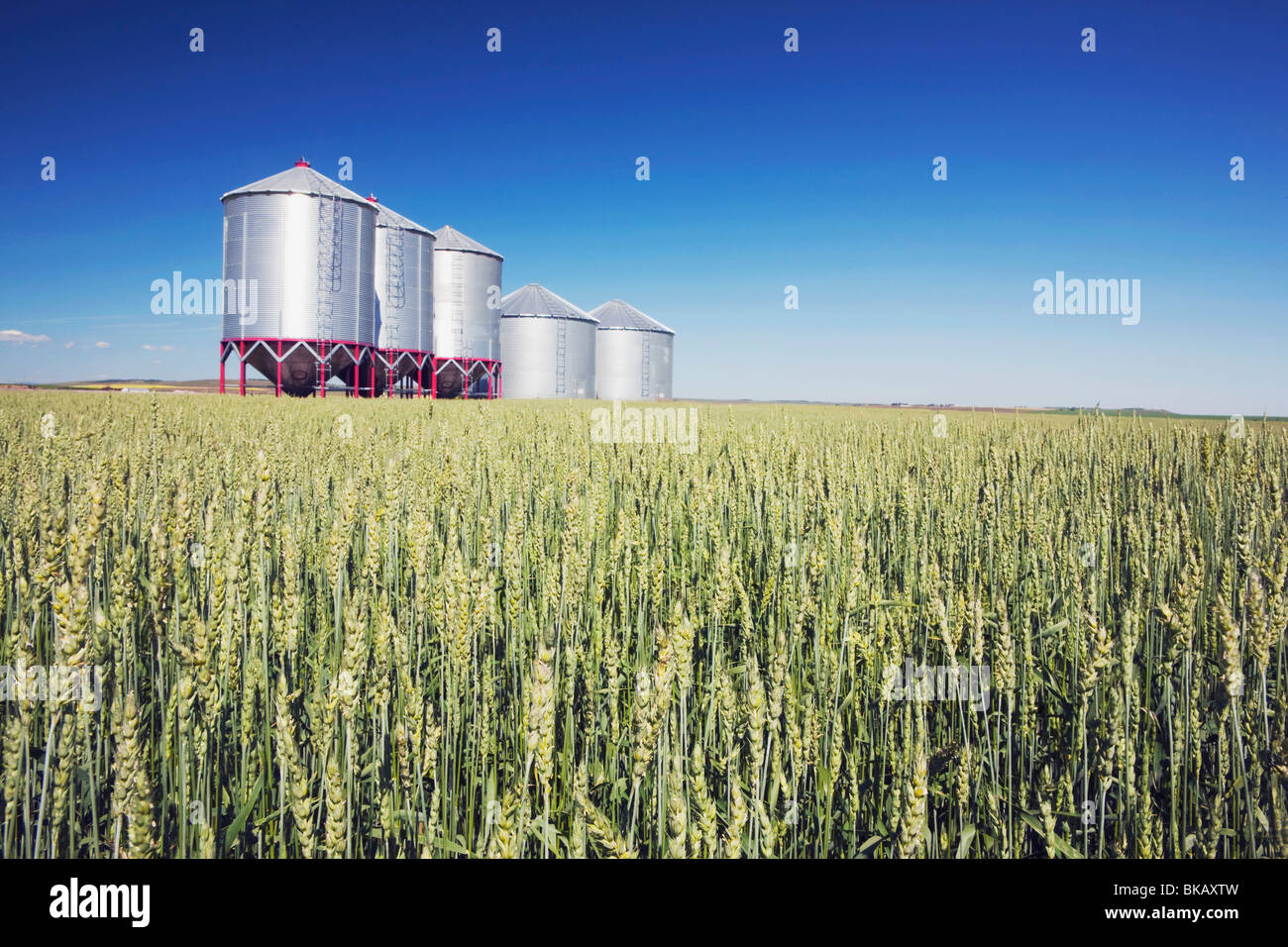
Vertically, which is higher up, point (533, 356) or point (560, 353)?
point (560, 353)

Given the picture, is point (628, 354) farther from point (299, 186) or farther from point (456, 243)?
point (299, 186)

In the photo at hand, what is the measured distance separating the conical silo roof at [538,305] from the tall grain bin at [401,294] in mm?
6577

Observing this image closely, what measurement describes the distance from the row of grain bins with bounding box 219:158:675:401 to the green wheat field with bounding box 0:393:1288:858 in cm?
2315

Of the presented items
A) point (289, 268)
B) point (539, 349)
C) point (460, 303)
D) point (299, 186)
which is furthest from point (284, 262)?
point (539, 349)

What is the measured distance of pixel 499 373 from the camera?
35312mm

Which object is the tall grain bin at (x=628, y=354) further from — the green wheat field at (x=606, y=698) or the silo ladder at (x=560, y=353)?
the green wheat field at (x=606, y=698)

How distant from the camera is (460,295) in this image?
3186cm

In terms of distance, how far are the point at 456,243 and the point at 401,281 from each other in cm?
506

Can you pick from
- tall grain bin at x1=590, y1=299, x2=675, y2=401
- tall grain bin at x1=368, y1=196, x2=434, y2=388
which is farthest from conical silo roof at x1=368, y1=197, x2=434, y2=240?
tall grain bin at x1=590, y1=299, x2=675, y2=401

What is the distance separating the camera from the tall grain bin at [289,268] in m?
23.3

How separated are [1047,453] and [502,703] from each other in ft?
18.8
